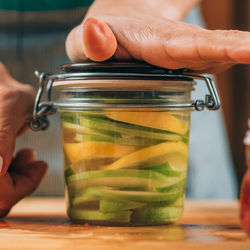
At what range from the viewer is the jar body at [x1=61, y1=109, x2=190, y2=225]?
19.4 inches

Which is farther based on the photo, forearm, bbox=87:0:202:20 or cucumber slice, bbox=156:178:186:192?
forearm, bbox=87:0:202:20

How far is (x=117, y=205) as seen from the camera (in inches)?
19.6

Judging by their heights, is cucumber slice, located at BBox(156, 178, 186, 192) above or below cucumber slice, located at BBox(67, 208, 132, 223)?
above

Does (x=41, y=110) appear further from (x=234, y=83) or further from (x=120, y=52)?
(x=234, y=83)

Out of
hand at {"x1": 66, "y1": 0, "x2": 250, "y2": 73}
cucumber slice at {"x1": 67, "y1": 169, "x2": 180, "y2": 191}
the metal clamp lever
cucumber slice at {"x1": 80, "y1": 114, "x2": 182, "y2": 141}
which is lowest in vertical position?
cucumber slice at {"x1": 67, "y1": 169, "x2": 180, "y2": 191}

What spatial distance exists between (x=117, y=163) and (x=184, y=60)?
0.40ft

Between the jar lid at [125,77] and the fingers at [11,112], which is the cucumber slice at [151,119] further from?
the fingers at [11,112]

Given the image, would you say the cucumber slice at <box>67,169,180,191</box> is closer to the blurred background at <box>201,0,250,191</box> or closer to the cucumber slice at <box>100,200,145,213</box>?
the cucumber slice at <box>100,200,145,213</box>

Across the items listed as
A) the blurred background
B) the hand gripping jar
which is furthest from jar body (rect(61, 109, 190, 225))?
the blurred background

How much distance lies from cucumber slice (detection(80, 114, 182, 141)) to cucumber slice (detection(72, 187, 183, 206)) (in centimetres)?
6

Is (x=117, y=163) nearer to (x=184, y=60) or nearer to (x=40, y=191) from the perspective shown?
(x=184, y=60)

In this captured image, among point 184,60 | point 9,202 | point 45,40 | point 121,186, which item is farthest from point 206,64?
point 45,40

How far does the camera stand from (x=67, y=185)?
54cm

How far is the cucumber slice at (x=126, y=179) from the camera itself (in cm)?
49
